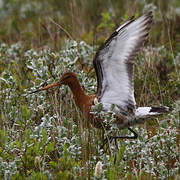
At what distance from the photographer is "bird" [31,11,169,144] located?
16.0 feet

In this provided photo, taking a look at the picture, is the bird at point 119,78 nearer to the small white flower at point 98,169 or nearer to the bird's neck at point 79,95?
Result: the bird's neck at point 79,95

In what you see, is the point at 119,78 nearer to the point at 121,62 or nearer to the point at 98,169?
the point at 121,62

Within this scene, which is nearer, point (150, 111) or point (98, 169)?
point (98, 169)

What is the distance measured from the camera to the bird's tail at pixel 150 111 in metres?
5.09

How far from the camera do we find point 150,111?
5152mm

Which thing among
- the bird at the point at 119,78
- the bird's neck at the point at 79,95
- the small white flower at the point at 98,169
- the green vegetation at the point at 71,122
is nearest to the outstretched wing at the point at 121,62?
the bird at the point at 119,78

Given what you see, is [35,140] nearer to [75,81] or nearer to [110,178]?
[110,178]

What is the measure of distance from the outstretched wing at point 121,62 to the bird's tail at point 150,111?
0.31 ft

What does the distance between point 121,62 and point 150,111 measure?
0.68 metres

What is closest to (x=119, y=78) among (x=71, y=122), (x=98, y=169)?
(x=71, y=122)

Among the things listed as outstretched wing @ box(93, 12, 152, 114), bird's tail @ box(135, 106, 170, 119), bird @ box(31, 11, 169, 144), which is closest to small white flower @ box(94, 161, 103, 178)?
bird @ box(31, 11, 169, 144)

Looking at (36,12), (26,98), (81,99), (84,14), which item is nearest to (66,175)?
(81,99)

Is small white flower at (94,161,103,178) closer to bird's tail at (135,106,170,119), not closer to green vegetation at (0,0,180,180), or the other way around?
green vegetation at (0,0,180,180)

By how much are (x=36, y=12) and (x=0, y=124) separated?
6.50m
